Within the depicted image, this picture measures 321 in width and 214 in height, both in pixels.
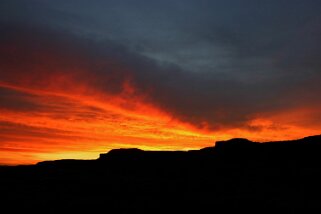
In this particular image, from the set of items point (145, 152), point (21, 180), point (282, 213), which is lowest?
point (282, 213)

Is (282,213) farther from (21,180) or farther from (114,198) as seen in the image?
(21,180)

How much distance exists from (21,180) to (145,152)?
753 inches

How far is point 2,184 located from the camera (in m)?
51.0

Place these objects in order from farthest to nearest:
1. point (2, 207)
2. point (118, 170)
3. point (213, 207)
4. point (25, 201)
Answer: point (118, 170) < point (25, 201) < point (2, 207) < point (213, 207)

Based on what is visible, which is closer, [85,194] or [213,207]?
[213,207]

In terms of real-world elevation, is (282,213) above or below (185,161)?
below

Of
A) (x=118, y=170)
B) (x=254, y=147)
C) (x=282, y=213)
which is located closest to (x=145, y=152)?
(x=118, y=170)

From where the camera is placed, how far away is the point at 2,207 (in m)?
41.1

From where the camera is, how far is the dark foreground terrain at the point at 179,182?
38.4 m

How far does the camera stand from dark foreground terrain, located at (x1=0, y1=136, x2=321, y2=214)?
38.4 m

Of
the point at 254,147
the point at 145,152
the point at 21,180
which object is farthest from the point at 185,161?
the point at 21,180

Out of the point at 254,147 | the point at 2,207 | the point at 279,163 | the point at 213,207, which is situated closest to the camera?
the point at 213,207

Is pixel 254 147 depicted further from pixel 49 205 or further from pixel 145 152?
pixel 49 205

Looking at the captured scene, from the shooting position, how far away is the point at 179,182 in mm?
47406
